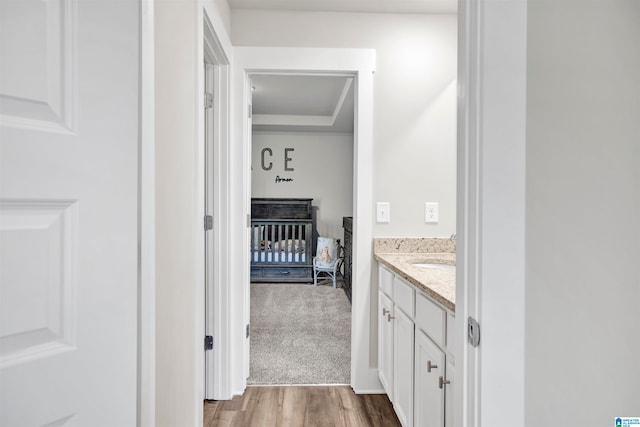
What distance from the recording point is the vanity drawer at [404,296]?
5.70ft

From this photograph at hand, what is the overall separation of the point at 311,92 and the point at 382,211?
2665mm

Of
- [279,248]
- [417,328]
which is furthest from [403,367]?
[279,248]

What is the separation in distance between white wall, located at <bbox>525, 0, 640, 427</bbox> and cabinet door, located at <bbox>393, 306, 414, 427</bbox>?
985 mm

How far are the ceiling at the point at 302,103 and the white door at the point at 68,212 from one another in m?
2.73

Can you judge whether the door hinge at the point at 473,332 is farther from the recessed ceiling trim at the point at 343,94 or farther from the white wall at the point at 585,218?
the recessed ceiling trim at the point at 343,94

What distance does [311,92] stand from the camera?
466 cm

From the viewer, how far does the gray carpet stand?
8.85ft

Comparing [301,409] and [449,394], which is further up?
[449,394]

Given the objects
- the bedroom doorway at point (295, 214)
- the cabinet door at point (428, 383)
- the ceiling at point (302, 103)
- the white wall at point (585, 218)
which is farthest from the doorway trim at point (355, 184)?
the white wall at point (585, 218)

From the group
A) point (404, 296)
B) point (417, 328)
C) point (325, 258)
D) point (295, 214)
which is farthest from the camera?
point (295, 214)

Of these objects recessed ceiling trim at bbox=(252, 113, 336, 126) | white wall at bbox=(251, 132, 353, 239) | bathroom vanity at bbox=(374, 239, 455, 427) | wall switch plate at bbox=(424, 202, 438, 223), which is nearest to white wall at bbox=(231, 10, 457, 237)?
wall switch plate at bbox=(424, 202, 438, 223)

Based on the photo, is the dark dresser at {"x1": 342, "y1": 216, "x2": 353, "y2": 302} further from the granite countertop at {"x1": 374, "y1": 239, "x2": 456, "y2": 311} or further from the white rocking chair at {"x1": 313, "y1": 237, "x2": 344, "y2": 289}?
the granite countertop at {"x1": 374, "y1": 239, "x2": 456, "y2": 311}

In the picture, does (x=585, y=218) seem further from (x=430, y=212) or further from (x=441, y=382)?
(x=430, y=212)

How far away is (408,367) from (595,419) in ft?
3.47
